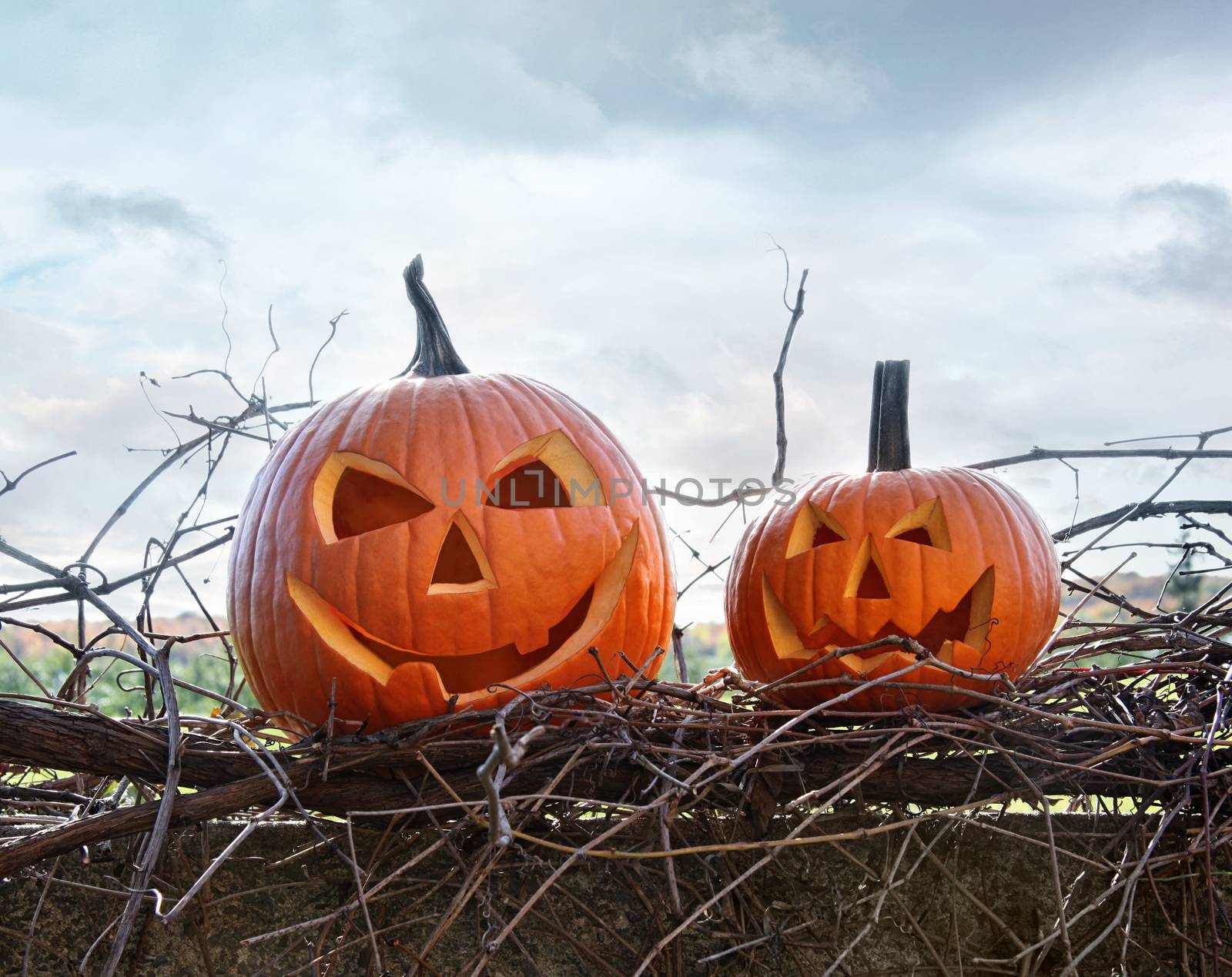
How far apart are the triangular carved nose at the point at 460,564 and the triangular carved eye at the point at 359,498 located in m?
0.08

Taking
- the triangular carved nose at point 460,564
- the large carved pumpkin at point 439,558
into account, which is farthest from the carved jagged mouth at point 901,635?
the triangular carved nose at point 460,564

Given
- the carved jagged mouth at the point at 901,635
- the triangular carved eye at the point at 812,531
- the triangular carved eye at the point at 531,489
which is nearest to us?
the triangular carved eye at the point at 531,489

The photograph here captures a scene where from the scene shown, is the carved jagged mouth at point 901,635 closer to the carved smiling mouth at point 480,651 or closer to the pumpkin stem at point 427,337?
the carved smiling mouth at point 480,651

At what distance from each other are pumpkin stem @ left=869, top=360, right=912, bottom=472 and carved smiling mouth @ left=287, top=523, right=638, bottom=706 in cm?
74

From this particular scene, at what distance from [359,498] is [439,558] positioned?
22cm

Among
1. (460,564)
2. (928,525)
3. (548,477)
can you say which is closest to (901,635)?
(928,525)

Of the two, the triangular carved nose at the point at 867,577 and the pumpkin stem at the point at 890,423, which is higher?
the pumpkin stem at the point at 890,423

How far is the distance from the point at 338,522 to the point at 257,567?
0.18m

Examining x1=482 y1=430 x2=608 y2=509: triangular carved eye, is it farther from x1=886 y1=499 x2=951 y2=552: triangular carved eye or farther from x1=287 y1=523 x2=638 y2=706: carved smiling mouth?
x1=886 y1=499 x2=951 y2=552: triangular carved eye

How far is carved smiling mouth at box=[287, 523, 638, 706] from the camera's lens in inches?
72.7

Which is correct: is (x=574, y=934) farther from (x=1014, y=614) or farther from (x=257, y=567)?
(x=1014, y=614)

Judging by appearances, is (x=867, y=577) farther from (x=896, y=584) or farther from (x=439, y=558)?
(x=439, y=558)

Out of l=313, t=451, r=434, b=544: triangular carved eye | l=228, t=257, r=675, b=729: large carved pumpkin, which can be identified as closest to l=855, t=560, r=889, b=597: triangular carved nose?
l=228, t=257, r=675, b=729: large carved pumpkin

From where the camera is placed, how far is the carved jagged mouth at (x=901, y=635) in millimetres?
2070
